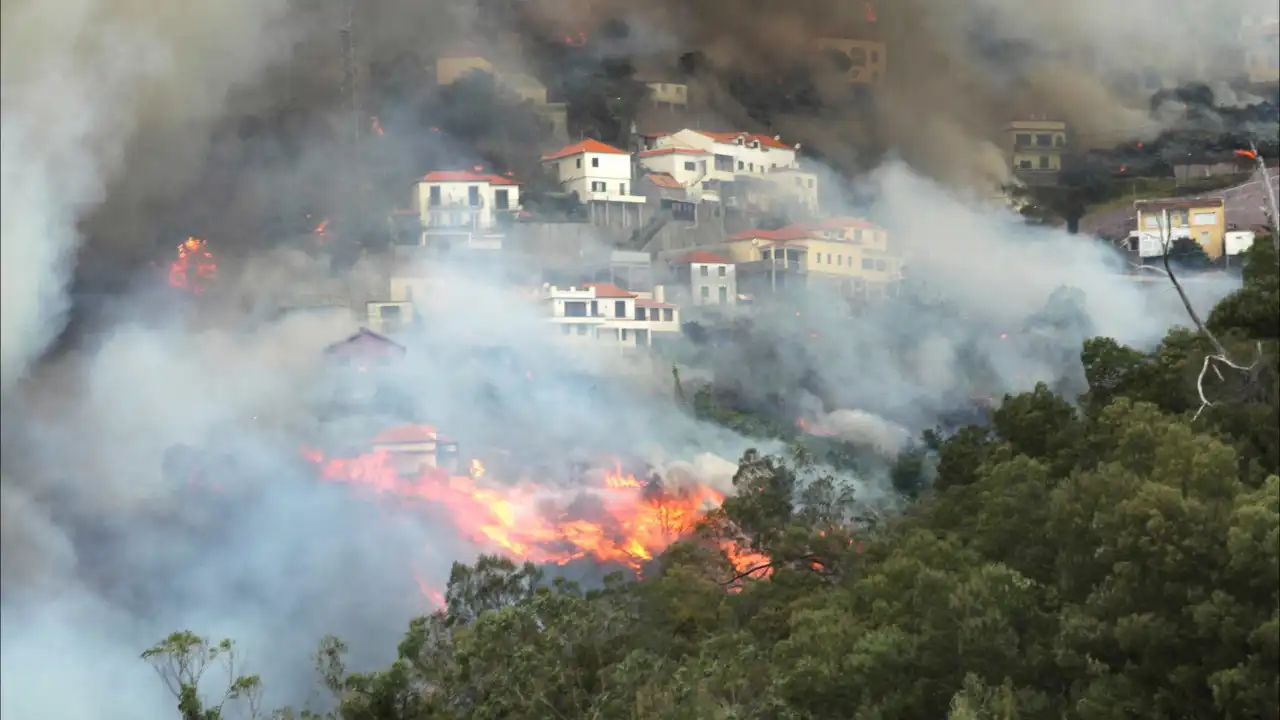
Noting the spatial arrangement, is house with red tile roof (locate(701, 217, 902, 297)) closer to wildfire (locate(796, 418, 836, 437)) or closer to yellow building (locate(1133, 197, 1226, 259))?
wildfire (locate(796, 418, 836, 437))

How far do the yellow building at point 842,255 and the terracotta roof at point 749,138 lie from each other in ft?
2.95

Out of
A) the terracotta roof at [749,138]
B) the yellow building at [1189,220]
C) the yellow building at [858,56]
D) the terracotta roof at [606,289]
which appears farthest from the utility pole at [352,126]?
the yellow building at [1189,220]

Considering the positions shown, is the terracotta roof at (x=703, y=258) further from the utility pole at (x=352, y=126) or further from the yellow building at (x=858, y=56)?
the utility pole at (x=352, y=126)

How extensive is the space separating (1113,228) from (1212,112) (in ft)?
5.82

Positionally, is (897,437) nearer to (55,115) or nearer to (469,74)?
(469,74)

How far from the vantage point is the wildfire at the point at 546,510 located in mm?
13914

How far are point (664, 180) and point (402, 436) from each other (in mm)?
3847

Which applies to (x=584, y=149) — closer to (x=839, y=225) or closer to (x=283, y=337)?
(x=839, y=225)

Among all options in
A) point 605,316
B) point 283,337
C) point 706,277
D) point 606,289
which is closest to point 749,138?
point 706,277

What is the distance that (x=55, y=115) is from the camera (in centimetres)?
1405

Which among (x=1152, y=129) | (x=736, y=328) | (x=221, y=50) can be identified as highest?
(x=221, y=50)

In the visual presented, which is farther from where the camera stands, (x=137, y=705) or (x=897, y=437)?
(x=897, y=437)

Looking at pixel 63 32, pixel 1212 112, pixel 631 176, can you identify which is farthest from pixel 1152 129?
pixel 63 32

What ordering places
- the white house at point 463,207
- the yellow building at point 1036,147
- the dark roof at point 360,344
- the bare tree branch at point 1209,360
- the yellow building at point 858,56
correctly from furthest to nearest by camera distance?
the yellow building at point 1036,147
the yellow building at point 858,56
the white house at point 463,207
the dark roof at point 360,344
the bare tree branch at point 1209,360
